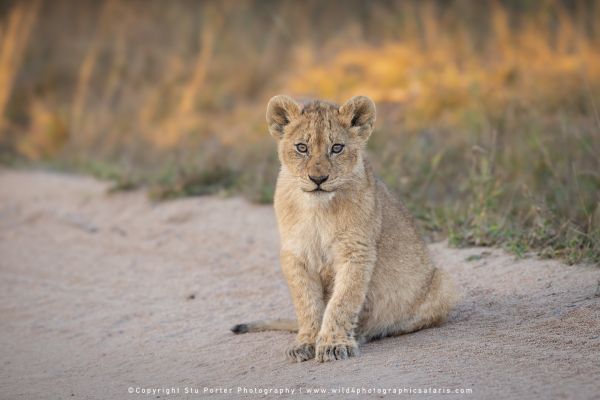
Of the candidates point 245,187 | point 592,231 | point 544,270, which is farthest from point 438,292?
point 245,187

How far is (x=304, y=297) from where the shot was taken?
492 centimetres

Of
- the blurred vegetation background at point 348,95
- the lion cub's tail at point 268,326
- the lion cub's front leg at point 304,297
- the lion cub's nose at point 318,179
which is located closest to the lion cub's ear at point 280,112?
the lion cub's nose at point 318,179

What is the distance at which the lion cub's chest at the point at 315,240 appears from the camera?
16.2 feet

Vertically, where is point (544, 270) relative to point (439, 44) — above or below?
below

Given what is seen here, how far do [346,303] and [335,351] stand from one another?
325mm

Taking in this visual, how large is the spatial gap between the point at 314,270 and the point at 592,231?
2.46 meters

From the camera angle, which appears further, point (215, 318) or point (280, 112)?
point (215, 318)

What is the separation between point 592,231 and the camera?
5926 mm

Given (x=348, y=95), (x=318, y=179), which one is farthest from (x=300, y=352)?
(x=348, y=95)

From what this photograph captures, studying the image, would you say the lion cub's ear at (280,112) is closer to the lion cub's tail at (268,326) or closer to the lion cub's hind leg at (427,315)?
the lion cub's tail at (268,326)

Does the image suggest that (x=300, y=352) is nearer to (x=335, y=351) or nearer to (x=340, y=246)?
(x=335, y=351)

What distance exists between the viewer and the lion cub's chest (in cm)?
493

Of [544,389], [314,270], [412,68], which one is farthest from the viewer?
[412,68]

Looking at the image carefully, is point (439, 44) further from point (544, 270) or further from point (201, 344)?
point (201, 344)
